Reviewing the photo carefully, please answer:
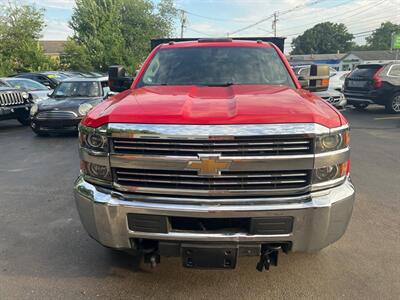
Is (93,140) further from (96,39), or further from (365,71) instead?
(96,39)

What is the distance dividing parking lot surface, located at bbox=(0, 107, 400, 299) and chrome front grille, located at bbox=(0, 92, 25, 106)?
627 cm

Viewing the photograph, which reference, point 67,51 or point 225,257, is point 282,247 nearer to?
point 225,257

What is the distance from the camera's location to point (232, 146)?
2350 millimetres

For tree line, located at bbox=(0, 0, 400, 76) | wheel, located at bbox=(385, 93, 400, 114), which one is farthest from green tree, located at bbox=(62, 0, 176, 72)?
wheel, located at bbox=(385, 93, 400, 114)

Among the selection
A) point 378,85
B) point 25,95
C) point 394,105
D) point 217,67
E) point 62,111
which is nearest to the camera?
point 217,67

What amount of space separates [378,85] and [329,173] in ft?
37.5

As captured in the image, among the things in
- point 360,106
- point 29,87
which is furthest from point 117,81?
point 360,106

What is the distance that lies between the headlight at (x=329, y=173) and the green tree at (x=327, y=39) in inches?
4397

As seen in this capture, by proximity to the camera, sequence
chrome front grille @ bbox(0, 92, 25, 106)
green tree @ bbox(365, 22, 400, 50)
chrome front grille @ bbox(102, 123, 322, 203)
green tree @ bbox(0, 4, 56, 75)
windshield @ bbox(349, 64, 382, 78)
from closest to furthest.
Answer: chrome front grille @ bbox(102, 123, 322, 203)
chrome front grille @ bbox(0, 92, 25, 106)
windshield @ bbox(349, 64, 382, 78)
green tree @ bbox(0, 4, 56, 75)
green tree @ bbox(365, 22, 400, 50)

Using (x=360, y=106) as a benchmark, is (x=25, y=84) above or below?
above

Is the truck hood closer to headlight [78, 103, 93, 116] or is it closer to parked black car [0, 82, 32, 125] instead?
headlight [78, 103, 93, 116]

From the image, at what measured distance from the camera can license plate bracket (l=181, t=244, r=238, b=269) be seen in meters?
2.38

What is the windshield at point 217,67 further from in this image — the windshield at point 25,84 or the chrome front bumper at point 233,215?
the windshield at point 25,84

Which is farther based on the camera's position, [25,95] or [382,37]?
[382,37]
